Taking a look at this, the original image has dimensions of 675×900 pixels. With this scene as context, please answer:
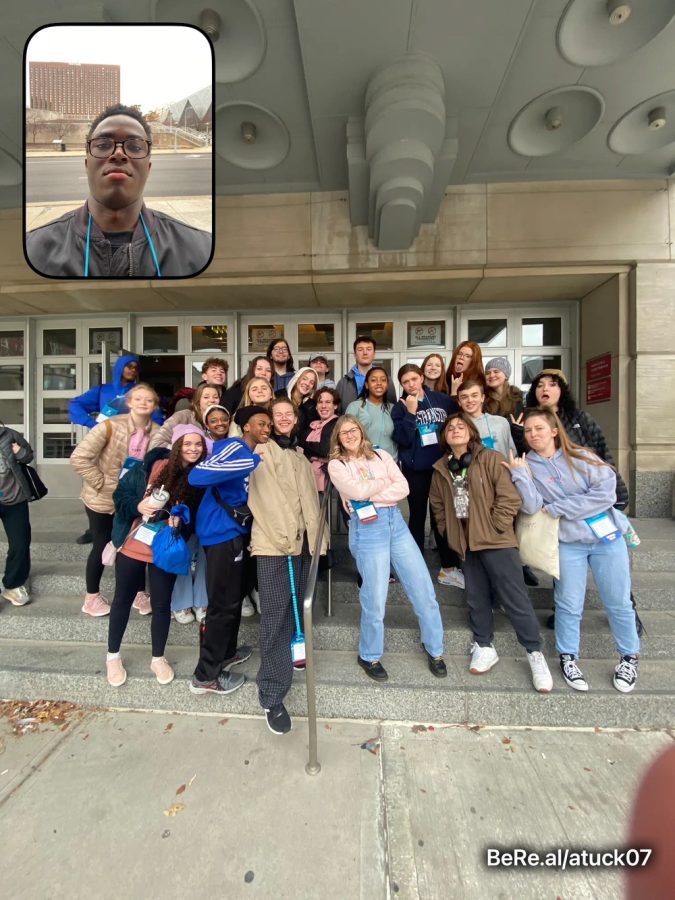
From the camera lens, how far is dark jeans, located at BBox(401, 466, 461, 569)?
3.55m

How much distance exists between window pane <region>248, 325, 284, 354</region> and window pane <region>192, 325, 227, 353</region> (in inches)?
19.1

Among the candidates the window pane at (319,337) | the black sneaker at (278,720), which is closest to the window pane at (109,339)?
the window pane at (319,337)

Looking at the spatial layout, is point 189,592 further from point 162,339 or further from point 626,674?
point 162,339

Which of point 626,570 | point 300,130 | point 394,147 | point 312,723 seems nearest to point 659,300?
point 394,147

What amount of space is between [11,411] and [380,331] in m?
7.14

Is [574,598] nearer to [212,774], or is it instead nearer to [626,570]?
[626,570]

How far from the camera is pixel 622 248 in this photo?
5844mm

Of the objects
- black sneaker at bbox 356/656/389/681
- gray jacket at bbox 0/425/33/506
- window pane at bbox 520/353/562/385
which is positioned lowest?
black sneaker at bbox 356/656/389/681

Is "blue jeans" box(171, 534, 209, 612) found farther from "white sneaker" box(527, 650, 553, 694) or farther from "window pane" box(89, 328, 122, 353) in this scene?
"window pane" box(89, 328, 122, 353)

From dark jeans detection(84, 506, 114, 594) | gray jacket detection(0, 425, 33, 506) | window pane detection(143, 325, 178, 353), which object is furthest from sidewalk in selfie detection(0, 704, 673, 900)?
window pane detection(143, 325, 178, 353)

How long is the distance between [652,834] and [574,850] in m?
1.74

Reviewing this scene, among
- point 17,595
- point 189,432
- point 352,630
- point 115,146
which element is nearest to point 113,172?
point 115,146

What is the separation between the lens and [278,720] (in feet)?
8.36

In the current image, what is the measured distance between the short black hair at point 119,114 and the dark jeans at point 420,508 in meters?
2.81
